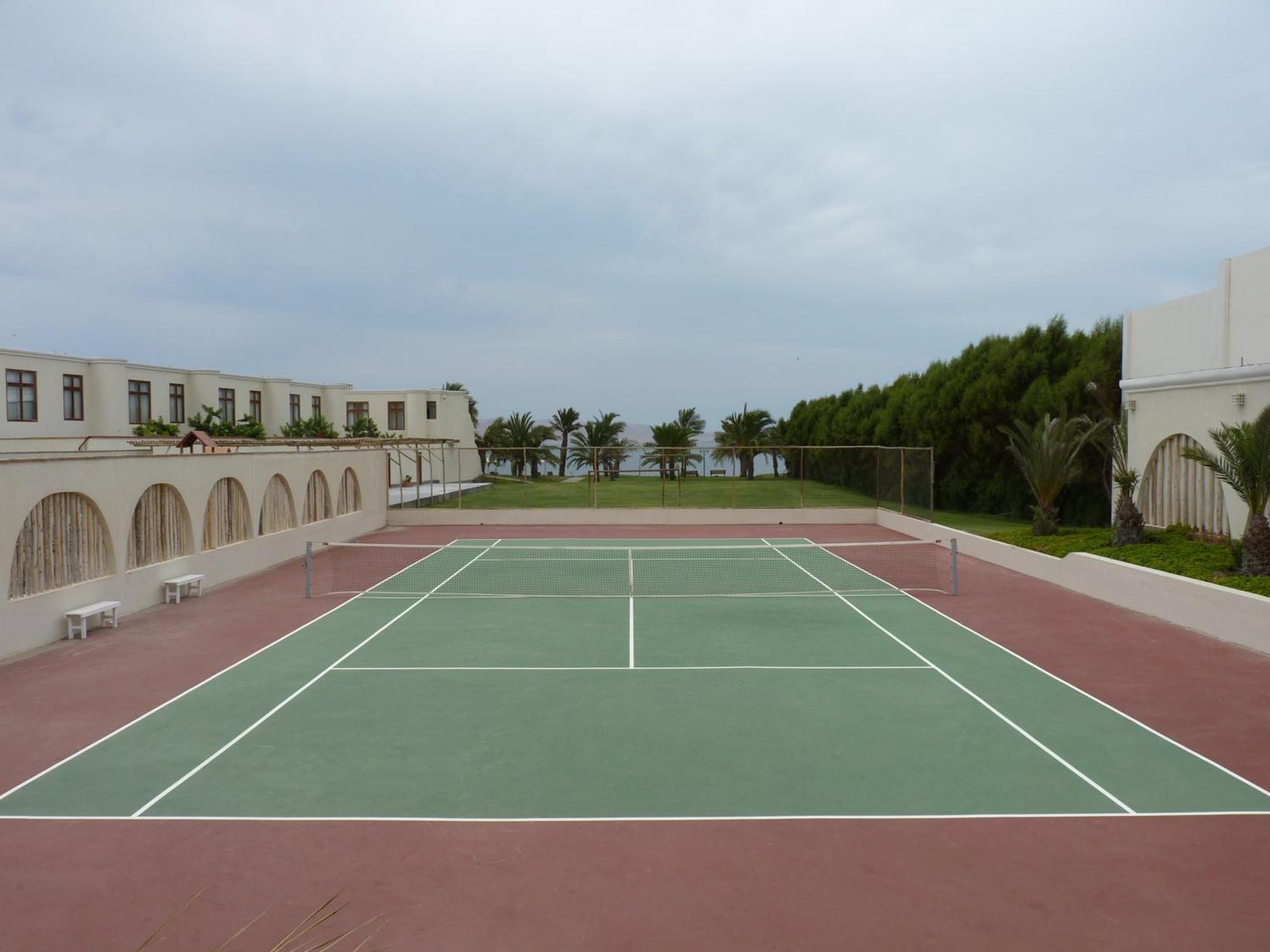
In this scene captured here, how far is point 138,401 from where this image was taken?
36844 millimetres

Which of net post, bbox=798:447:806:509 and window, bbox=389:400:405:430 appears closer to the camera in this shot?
net post, bbox=798:447:806:509

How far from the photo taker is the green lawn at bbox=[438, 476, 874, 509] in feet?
103

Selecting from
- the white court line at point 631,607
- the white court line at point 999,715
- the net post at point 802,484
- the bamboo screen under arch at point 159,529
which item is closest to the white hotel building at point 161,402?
the bamboo screen under arch at point 159,529

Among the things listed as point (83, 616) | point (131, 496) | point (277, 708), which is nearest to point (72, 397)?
point (131, 496)

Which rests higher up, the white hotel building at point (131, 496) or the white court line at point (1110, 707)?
the white hotel building at point (131, 496)

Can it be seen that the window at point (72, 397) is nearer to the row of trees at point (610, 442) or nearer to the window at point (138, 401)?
the window at point (138, 401)

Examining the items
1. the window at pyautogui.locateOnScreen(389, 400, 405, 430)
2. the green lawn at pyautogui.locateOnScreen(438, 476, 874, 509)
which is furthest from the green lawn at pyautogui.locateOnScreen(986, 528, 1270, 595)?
the window at pyautogui.locateOnScreen(389, 400, 405, 430)

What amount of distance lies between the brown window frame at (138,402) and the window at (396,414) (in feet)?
37.9

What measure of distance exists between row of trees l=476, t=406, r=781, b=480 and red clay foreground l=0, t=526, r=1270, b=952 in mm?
24552

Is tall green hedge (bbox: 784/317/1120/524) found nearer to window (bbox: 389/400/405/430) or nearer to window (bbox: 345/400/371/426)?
window (bbox: 389/400/405/430)

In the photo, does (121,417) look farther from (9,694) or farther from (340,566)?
(9,694)

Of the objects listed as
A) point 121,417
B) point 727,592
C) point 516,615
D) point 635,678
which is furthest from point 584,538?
point 121,417

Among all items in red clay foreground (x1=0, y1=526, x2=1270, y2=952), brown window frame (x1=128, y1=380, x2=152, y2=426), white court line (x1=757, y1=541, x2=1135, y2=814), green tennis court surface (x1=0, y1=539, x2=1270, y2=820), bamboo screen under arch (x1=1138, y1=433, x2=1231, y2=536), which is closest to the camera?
red clay foreground (x1=0, y1=526, x2=1270, y2=952)

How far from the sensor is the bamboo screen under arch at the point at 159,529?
15109 millimetres
